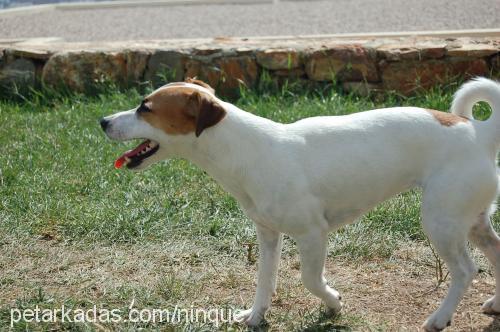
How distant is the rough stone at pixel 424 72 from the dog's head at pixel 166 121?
13.9 ft

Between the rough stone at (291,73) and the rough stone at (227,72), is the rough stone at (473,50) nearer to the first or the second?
the rough stone at (291,73)

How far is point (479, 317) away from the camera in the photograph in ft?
13.0

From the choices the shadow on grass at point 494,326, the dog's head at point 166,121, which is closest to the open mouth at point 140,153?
the dog's head at point 166,121

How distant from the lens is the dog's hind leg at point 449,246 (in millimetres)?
3590

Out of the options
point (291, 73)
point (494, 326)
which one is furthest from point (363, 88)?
point (494, 326)

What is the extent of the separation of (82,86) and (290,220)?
17.2 feet

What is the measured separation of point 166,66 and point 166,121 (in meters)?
4.55

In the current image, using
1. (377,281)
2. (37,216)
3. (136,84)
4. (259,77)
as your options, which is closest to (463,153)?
(377,281)

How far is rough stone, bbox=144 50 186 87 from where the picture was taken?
8.06m

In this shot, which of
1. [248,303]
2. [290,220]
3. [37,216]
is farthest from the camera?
[37,216]

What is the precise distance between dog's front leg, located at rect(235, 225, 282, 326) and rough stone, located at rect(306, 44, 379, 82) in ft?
13.5

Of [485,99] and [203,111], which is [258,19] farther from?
[203,111]

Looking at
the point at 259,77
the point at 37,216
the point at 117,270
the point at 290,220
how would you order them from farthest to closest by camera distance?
the point at 259,77
the point at 37,216
the point at 117,270
the point at 290,220

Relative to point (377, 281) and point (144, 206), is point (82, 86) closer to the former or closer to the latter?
point (144, 206)
